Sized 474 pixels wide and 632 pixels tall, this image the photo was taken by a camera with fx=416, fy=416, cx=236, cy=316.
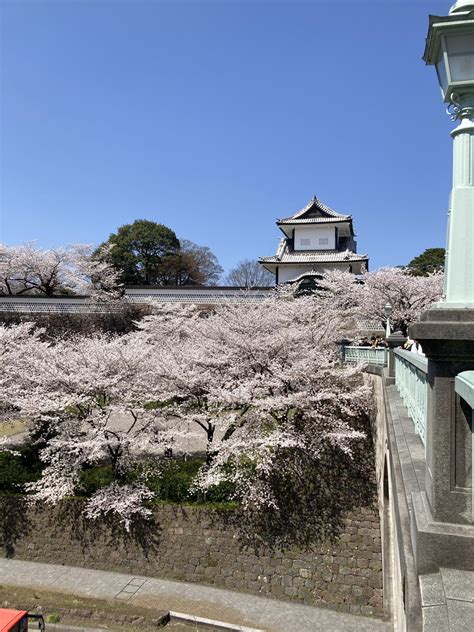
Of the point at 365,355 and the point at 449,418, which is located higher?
the point at 449,418

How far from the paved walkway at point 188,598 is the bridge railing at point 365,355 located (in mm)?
6681

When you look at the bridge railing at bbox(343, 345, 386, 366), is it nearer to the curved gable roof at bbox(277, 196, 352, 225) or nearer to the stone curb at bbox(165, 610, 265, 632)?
the stone curb at bbox(165, 610, 265, 632)

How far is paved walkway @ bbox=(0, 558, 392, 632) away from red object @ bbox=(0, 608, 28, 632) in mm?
2433

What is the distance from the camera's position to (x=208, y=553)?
400 inches

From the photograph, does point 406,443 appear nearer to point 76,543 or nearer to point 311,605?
point 311,605

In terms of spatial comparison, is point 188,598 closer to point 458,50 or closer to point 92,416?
point 92,416

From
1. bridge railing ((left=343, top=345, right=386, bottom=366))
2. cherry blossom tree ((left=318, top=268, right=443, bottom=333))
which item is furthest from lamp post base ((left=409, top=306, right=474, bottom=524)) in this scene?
cherry blossom tree ((left=318, top=268, right=443, bottom=333))

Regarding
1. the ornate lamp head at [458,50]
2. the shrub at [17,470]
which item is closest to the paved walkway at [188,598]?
the shrub at [17,470]

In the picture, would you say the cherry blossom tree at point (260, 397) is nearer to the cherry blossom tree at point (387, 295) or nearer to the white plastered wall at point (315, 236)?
the cherry blossom tree at point (387, 295)

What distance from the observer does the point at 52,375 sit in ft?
41.0

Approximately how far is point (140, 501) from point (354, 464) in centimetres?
559

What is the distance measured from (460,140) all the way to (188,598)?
10431mm

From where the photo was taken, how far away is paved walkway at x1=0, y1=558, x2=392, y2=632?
27.9 feet

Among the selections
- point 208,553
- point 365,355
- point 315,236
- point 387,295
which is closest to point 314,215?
point 315,236
